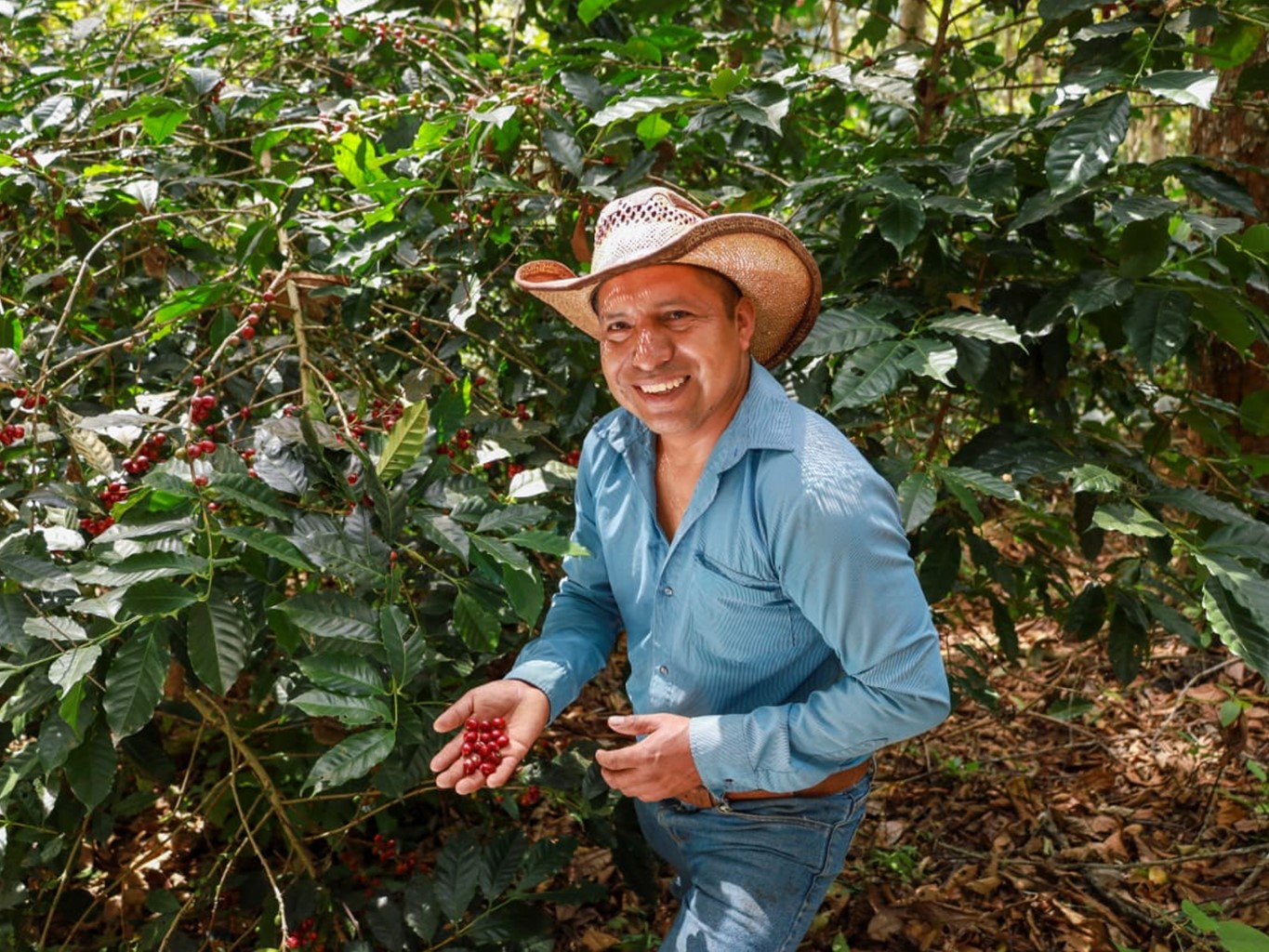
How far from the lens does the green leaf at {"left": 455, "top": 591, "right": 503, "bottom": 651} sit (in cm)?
176

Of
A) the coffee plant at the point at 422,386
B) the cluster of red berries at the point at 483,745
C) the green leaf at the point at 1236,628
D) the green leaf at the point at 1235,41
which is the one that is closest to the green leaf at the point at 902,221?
the coffee plant at the point at 422,386

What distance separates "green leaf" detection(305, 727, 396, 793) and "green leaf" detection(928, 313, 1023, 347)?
1.17 m

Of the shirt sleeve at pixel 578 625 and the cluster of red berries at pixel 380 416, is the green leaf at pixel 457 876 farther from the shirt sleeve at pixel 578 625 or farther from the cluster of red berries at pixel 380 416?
the cluster of red berries at pixel 380 416

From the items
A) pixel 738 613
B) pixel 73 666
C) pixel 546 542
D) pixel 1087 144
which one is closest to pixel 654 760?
pixel 738 613

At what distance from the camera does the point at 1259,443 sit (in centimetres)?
322

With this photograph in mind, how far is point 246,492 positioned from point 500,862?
1.04 meters

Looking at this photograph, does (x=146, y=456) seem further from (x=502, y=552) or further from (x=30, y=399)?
(x=502, y=552)

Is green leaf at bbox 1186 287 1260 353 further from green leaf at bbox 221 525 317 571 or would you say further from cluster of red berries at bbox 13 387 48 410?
cluster of red berries at bbox 13 387 48 410

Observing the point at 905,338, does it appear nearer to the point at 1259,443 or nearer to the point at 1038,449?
the point at 1038,449

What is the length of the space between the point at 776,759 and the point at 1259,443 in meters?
2.38

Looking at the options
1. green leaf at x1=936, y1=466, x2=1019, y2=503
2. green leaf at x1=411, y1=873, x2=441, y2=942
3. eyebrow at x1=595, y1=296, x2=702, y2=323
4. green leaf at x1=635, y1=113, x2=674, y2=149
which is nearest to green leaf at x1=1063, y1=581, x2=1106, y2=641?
green leaf at x1=936, y1=466, x2=1019, y2=503

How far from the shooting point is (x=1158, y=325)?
196cm

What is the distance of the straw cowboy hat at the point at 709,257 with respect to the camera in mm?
1597

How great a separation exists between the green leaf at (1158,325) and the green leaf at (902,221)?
1.40 feet
